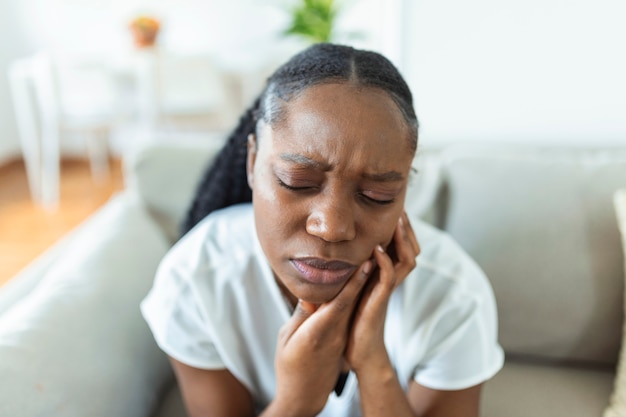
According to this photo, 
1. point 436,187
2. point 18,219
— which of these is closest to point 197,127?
point 18,219

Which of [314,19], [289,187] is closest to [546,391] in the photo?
[289,187]

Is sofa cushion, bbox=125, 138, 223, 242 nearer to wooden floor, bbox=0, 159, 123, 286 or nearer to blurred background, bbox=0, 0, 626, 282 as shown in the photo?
blurred background, bbox=0, 0, 626, 282

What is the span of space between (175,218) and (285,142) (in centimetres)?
69

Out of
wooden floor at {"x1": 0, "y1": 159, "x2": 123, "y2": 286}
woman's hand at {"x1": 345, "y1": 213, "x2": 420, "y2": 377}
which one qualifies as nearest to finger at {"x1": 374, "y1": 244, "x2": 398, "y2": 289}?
woman's hand at {"x1": 345, "y1": 213, "x2": 420, "y2": 377}

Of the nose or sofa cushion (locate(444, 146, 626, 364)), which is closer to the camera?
the nose

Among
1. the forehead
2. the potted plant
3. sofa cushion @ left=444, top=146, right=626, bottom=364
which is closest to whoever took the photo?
the forehead

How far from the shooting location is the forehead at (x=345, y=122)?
0.66 meters

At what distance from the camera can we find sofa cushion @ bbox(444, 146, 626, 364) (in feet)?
3.53

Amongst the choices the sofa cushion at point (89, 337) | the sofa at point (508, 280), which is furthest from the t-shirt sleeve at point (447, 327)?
the sofa cushion at point (89, 337)

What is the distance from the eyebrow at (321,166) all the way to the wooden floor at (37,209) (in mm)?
2076

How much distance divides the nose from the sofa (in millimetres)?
466

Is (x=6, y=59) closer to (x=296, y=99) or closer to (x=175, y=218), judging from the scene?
(x=175, y=218)

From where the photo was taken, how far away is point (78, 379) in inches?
33.3

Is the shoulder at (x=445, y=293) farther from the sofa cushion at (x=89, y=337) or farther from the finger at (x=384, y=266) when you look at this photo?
the sofa cushion at (x=89, y=337)
